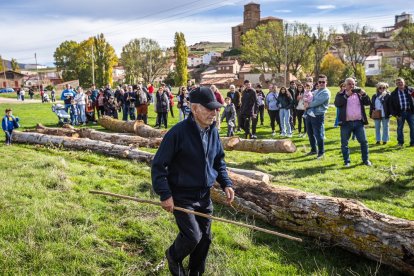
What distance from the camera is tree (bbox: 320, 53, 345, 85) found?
6788 centimetres

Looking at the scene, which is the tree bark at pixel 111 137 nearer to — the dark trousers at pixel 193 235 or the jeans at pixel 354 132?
the jeans at pixel 354 132

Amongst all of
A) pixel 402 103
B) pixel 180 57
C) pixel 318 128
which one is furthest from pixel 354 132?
pixel 180 57

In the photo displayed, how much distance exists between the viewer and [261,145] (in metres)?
9.75

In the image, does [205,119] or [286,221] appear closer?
[205,119]

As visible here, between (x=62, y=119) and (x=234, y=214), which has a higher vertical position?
(x=62, y=119)

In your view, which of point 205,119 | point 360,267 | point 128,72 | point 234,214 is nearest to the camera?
point 205,119

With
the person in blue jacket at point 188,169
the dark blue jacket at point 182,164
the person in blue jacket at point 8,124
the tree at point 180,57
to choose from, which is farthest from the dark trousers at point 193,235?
the tree at point 180,57

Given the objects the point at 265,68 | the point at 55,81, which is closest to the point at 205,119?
the point at 265,68

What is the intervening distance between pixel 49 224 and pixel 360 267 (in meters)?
4.04

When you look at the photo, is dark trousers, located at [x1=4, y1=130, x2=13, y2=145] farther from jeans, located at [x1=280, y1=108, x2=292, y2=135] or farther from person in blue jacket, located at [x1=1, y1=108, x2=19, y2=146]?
jeans, located at [x1=280, y1=108, x2=292, y2=135]

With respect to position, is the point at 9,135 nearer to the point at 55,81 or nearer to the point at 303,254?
the point at 303,254

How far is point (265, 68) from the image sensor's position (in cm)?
7675

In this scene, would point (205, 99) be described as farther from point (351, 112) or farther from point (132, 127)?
point (132, 127)

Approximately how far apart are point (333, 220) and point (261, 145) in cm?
534
